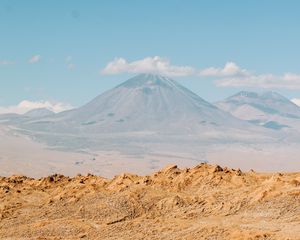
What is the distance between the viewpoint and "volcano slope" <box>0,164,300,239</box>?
1555 inches

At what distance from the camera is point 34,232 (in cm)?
4400

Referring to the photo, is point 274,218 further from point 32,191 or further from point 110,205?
point 32,191

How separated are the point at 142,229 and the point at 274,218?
9.80 m

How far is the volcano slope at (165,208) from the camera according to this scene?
130ft

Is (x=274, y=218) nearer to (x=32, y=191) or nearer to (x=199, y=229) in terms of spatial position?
(x=199, y=229)

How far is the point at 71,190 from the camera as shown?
177 feet

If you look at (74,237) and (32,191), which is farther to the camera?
(32,191)

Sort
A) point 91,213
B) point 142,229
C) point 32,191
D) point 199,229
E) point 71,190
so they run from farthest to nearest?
point 32,191 < point 71,190 < point 91,213 < point 142,229 < point 199,229

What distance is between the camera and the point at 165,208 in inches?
1783

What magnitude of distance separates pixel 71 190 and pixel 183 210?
46.3 ft

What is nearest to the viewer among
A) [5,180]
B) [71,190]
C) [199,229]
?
[199,229]

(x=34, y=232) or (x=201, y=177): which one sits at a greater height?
(x=201, y=177)

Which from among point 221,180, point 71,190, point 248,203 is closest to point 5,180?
point 71,190

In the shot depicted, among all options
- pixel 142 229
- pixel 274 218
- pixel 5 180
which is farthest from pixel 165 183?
pixel 5 180
